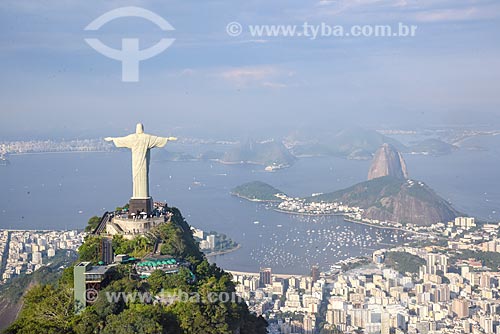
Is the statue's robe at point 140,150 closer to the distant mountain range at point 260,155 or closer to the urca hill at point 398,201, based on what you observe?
the urca hill at point 398,201

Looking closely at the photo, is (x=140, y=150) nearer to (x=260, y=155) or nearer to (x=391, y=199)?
(x=391, y=199)

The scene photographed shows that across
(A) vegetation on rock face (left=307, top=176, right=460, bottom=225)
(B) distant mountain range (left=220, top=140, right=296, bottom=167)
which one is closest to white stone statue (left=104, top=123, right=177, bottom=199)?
(A) vegetation on rock face (left=307, top=176, right=460, bottom=225)

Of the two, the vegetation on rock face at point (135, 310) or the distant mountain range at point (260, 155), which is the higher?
the distant mountain range at point (260, 155)

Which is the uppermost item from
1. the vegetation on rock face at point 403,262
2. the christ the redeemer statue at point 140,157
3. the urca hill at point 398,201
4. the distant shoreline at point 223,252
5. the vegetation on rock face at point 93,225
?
the christ the redeemer statue at point 140,157

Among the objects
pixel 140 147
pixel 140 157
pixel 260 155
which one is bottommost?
pixel 140 157

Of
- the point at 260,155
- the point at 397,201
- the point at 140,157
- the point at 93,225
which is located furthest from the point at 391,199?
the point at 260,155

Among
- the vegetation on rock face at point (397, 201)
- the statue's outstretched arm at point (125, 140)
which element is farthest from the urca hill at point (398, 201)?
the statue's outstretched arm at point (125, 140)
